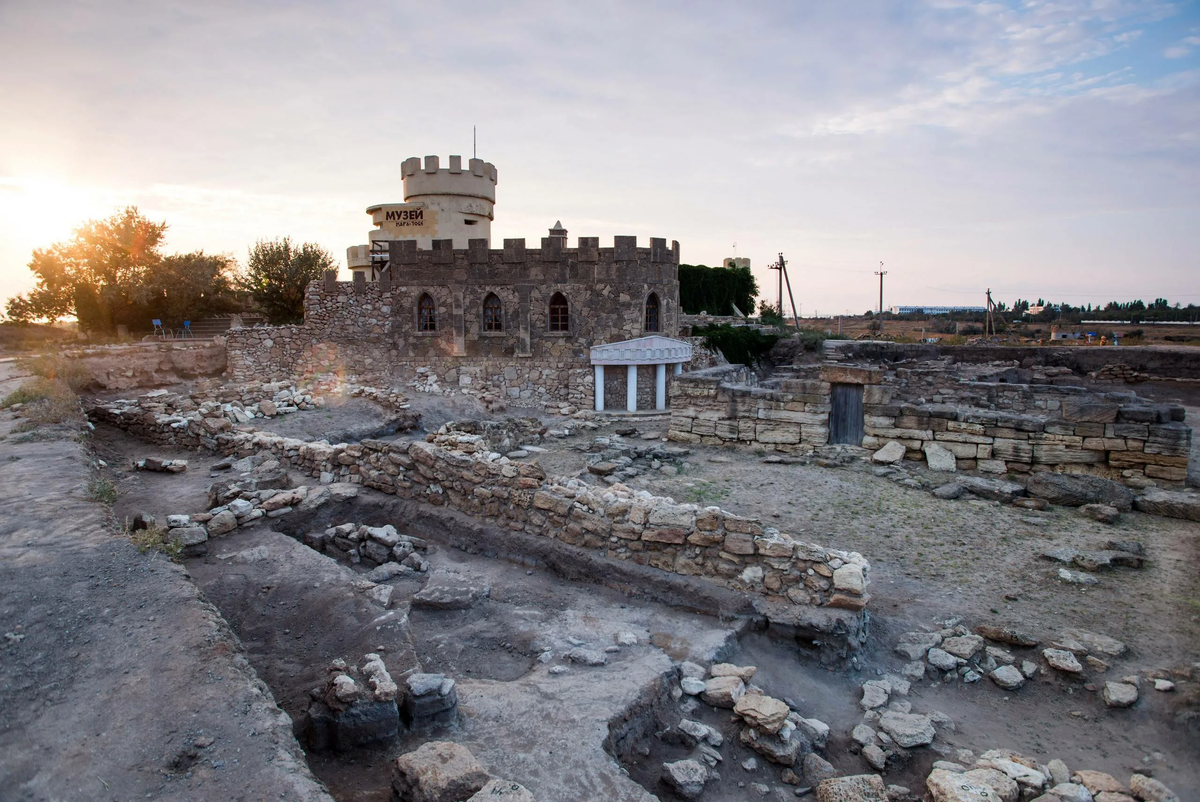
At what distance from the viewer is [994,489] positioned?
381 inches

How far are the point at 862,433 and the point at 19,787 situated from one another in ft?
40.2

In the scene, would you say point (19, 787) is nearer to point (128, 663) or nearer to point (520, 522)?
point (128, 663)

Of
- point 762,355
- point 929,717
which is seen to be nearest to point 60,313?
point 762,355

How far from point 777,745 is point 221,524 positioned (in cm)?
676

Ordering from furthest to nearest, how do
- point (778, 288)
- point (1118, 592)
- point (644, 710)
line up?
point (778, 288)
point (1118, 592)
point (644, 710)

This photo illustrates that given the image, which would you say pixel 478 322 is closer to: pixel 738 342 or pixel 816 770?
pixel 738 342

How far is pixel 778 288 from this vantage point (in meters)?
41.4

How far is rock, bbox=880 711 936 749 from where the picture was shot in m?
4.53

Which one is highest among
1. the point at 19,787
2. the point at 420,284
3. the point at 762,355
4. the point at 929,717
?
the point at 420,284

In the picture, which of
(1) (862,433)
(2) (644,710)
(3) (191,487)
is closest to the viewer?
(2) (644,710)

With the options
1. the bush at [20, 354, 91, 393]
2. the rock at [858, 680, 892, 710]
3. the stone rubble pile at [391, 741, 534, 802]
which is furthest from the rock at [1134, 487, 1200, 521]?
the bush at [20, 354, 91, 393]

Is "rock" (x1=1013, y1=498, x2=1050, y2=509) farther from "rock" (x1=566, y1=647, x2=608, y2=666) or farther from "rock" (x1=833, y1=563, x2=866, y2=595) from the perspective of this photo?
"rock" (x1=566, y1=647, x2=608, y2=666)

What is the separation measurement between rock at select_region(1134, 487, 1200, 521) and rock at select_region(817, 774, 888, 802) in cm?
794

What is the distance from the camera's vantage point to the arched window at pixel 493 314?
21.5 meters
